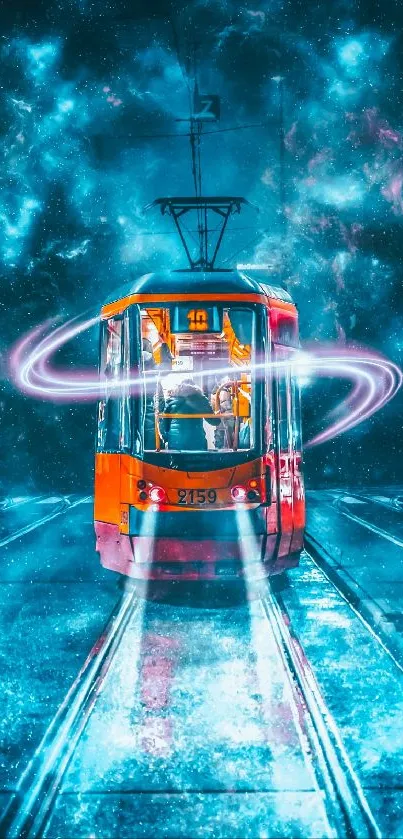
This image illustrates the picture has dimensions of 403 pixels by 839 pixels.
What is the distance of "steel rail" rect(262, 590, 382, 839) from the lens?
365 cm

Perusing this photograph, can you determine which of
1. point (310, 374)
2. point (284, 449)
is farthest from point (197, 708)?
point (310, 374)

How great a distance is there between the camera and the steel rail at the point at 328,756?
12.0ft

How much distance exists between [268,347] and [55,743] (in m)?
4.56

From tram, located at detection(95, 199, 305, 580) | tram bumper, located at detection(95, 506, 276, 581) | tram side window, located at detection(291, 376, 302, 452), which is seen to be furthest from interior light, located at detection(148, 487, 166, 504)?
tram side window, located at detection(291, 376, 302, 452)

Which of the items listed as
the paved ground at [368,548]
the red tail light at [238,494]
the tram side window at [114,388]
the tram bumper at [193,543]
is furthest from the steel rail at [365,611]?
the tram side window at [114,388]

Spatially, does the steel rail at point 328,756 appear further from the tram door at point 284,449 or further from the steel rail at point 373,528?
the steel rail at point 373,528

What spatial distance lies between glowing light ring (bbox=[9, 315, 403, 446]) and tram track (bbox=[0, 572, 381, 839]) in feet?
70.0

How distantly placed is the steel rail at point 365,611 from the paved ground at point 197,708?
93 millimetres

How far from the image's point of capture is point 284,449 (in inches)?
312

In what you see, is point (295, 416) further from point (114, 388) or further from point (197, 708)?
point (197, 708)

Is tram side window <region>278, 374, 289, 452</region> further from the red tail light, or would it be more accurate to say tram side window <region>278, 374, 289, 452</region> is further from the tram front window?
the red tail light

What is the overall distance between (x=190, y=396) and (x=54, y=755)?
13.9 feet

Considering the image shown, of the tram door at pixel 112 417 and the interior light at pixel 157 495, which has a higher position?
the tram door at pixel 112 417

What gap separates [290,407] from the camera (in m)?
8.14
